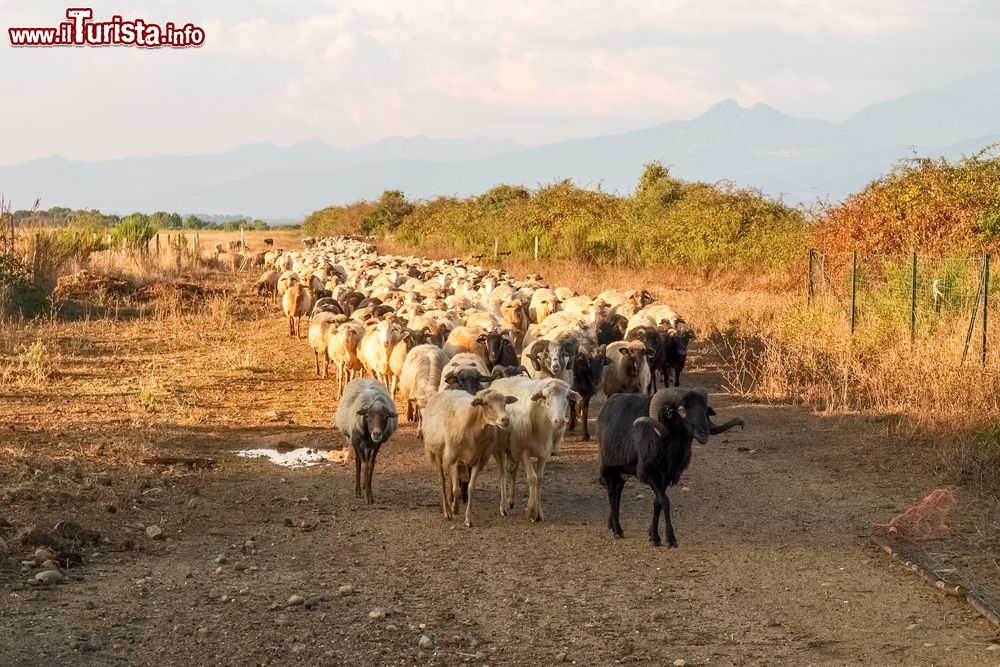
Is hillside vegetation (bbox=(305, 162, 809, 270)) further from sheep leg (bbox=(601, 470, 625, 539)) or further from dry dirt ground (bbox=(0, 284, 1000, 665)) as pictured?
sheep leg (bbox=(601, 470, 625, 539))

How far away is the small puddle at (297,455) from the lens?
38.7ft

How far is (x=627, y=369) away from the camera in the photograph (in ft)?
46.5

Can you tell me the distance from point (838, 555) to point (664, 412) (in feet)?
5.77

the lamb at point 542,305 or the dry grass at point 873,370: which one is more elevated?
the lamb at point 542,305

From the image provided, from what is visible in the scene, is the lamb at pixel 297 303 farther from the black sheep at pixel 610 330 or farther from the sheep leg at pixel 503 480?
the sheep leg at pixel 503 480

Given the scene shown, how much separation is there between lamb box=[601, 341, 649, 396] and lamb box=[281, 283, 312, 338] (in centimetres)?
1062

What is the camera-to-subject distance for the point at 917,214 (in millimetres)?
23391

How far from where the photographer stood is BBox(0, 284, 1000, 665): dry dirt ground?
6617 millimetres

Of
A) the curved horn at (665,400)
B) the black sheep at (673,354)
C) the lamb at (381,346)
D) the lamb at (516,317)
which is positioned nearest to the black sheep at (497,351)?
the lamb at (381,346)

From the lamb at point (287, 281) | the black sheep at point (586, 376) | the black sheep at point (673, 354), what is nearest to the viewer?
the black sheep at point (586, 376)

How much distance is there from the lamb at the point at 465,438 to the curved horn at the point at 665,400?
1359 mm

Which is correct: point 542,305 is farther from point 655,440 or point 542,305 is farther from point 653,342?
point 655,440

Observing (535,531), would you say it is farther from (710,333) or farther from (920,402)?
(710,333)

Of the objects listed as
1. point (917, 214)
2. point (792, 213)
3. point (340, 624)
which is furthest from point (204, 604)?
point (792, 213)
